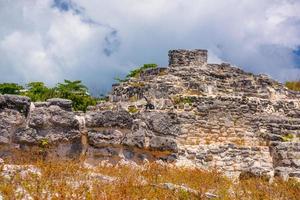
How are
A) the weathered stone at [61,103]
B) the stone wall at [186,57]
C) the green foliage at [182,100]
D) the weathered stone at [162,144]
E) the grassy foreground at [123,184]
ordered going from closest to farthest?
the grassy foreground at [123,184] < the weathered stone at [61,103] < the weathered stone at [162,144] < the green foliage at [182,100] < the stone wall at [186,57]

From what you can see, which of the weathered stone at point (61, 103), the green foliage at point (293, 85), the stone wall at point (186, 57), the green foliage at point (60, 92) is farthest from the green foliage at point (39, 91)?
the weathered stone at point (61, 103)

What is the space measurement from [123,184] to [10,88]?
31329 millimetres

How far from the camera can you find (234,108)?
18188 mm

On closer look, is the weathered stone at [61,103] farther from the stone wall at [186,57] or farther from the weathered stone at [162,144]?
the stone wall at [186,57]

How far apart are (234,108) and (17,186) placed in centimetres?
1300

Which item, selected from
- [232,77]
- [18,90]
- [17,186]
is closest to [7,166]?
[17,186]

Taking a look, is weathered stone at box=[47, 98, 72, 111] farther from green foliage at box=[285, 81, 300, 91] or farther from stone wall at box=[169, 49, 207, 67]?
green foliage at box=[285, 81, 300, 91]

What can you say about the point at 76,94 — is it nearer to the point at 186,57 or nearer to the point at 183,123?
the point at 186,57

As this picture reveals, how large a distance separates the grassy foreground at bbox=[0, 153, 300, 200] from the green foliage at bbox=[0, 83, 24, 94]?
28980 mm

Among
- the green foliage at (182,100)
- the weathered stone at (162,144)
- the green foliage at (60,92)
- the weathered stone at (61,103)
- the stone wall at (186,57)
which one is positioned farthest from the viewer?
the green foliage at (60,92)

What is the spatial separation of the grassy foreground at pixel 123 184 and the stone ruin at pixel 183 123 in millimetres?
419

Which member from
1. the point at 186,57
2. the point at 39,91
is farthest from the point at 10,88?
the point at 186,57

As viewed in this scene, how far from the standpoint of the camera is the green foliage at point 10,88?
36.4 m

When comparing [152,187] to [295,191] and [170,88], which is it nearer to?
[295,191]
